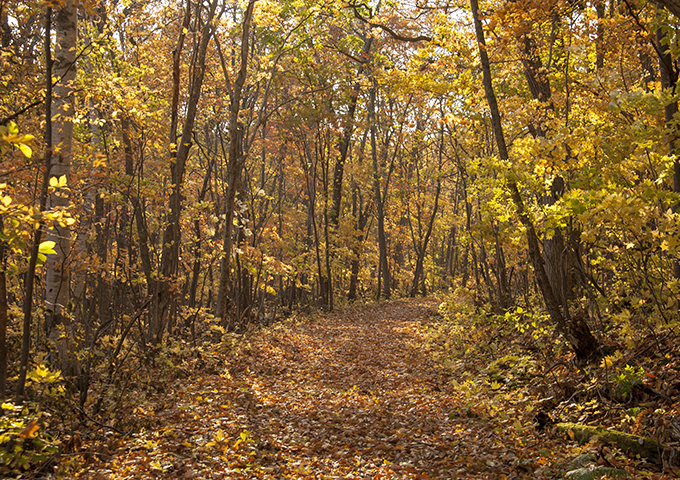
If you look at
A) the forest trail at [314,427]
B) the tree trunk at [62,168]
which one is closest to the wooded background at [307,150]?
the tree trunk at [62,168]

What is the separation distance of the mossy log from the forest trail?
574 mm

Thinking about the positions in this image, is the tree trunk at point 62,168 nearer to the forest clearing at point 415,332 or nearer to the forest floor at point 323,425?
the forest clearing at point 415,332

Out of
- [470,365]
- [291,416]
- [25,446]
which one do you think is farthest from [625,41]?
[25,446]

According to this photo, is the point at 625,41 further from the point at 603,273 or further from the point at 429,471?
the point at 429,471

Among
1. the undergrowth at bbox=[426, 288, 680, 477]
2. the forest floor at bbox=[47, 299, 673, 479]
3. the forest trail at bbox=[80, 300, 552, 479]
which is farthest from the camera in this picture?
the forest trail at bbox=[80, 300, 552, 479]

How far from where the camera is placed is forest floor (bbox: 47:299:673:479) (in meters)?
4.26

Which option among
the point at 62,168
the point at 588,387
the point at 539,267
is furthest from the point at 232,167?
the point at 588,387

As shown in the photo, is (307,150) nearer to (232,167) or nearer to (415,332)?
(232,167)

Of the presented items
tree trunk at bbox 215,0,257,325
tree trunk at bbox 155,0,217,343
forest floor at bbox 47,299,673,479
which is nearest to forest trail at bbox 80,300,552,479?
forest floor at bbox 47,299,673,479

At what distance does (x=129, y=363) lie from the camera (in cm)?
745

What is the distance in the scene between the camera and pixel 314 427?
19.4ft

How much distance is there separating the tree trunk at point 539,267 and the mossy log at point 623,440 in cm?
145

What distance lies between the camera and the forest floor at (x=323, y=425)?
168 inches

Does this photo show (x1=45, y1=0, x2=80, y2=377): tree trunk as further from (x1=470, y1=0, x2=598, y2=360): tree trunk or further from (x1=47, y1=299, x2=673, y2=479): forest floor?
(x1=470, y1=0, x2=598, y2=360): tree trunk
